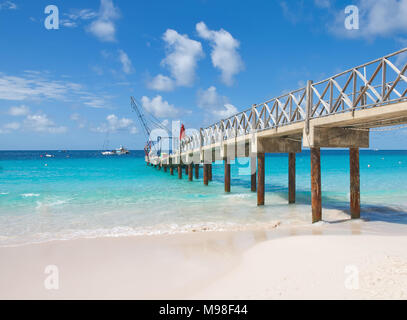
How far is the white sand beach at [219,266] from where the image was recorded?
219 inches

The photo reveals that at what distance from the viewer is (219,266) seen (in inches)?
289

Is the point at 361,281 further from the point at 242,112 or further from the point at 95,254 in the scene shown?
the point at 242,112

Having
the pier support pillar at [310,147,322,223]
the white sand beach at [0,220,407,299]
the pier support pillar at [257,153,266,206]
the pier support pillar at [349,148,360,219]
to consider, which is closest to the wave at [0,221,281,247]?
the white sand beach at [0,220,407,299]

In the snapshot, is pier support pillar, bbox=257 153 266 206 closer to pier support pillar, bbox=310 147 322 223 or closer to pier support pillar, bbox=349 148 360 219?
pier support pillar, bbox=310 147 322 223

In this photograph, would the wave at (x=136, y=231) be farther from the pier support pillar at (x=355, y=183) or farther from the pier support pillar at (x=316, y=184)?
the pier support pillar at (x=355, y=183)

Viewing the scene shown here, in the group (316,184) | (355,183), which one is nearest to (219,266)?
(316,184)

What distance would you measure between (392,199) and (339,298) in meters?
17.3

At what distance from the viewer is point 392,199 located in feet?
62.9

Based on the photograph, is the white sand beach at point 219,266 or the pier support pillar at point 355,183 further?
the pier support pillar at point 355,183

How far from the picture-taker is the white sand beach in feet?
18.2

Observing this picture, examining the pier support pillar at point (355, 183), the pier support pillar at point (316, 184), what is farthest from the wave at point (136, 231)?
the pier support pillar at point (355, 183)

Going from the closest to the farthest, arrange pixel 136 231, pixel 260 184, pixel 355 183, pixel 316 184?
pixel 136 231
pixel 316 184
pixel 355 183
pixel 260 184

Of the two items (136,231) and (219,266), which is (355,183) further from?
(136,231)

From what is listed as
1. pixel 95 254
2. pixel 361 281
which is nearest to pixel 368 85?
pixel 361 281
